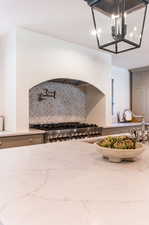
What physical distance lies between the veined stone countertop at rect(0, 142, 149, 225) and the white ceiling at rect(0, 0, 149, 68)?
1.79m

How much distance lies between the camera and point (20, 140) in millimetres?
2895

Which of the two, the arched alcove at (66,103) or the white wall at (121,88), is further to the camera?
the white wall at (121,88)

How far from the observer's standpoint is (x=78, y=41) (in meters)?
3.53

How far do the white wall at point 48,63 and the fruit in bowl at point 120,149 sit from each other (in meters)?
1.96

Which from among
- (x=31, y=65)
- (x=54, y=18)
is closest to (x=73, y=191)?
(x=54, y=18)

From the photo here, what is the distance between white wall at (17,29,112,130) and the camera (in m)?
3.05

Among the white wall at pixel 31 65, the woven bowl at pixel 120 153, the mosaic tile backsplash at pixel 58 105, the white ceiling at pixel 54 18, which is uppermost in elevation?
the white ceiling at pixel 54 18

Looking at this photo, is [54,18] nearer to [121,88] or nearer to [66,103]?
[66,103]

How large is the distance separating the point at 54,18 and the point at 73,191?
2.40 m

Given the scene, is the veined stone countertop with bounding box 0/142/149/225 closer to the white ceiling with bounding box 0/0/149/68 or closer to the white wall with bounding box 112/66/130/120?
the white ceiling with bounding box 0/0/149/68

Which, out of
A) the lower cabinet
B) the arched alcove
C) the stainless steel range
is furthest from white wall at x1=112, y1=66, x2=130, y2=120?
the lower cabinet

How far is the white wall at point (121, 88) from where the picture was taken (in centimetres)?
554

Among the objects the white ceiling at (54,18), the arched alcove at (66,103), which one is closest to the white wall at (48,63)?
the white ceiling at (54,18)

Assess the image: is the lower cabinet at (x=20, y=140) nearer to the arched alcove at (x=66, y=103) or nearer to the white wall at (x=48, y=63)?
the white wall at (x=48, y=63)
